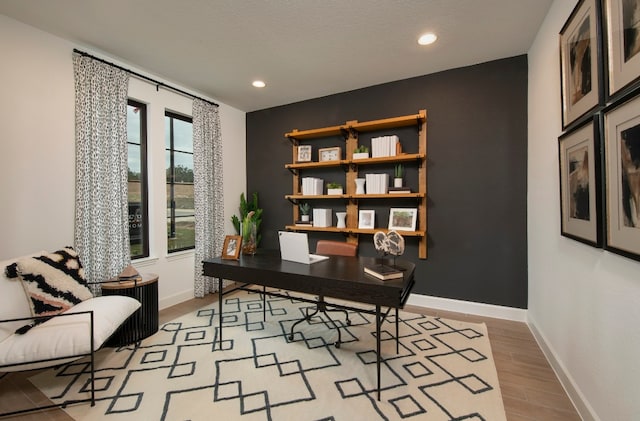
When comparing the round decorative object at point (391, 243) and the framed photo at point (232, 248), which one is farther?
the framed photo at point (232, 248)

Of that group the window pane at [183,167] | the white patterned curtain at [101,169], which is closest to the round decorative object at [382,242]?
the white patterned curtain at [101,169]

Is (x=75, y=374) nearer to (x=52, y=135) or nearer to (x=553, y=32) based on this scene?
(x=52, y=135)

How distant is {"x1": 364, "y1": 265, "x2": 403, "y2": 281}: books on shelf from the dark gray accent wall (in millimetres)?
1652

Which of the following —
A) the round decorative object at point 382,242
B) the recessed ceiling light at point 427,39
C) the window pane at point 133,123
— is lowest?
the round decorative object at point 382,242

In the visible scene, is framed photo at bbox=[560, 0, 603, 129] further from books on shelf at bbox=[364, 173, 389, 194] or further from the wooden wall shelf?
books on shelf at bbox=[364, 173, 389, 194]

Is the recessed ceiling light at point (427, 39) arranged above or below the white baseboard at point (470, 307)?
above

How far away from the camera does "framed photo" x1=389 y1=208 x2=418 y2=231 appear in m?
3.33

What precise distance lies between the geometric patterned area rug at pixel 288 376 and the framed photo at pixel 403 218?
1101mm

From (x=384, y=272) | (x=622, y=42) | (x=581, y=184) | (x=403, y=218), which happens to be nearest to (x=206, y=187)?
(x=403, y=218)

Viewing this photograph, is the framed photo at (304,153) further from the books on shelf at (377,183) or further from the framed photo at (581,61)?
the framed photo at (581,61)

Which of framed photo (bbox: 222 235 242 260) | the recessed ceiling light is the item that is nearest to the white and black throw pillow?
framed photo (bbox: 222 235 242 260)

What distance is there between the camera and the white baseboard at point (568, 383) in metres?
1.56

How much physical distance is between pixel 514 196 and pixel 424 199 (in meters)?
0.91

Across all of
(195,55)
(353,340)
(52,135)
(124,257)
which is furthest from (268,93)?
(353,340)
